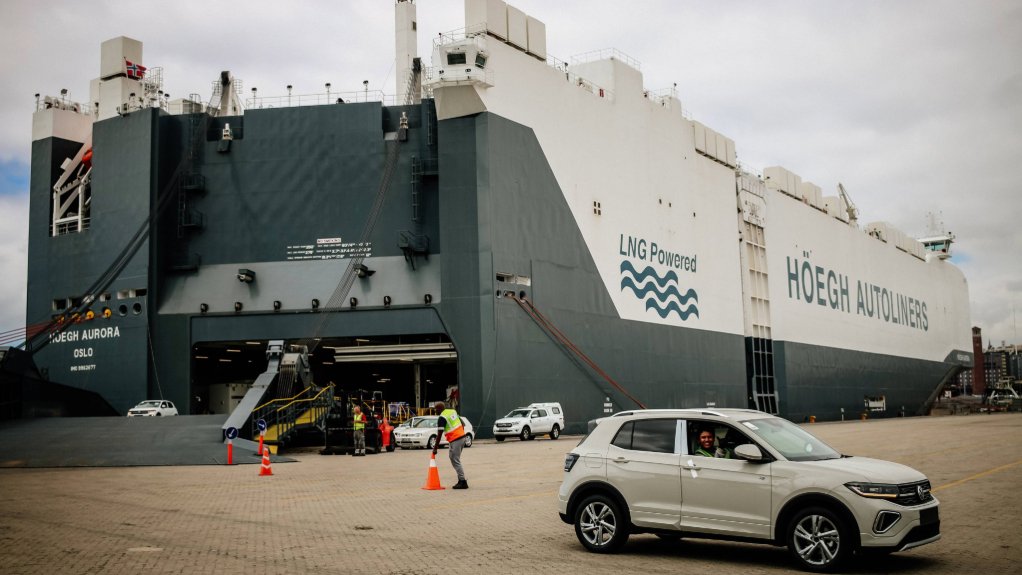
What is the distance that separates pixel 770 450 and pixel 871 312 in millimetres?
76346

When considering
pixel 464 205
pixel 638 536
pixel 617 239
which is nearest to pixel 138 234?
pixel 464 205

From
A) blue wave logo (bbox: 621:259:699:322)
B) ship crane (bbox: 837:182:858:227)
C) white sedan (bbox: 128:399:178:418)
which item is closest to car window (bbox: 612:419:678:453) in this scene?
white sedan (bbox: 128:399:178:418)

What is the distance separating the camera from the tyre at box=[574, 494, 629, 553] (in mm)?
9898

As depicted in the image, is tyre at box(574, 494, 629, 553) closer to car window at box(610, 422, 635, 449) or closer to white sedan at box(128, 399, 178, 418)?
car window at box(610, 422, 635, 449)

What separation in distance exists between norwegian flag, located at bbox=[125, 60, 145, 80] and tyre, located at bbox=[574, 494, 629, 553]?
4154 centimetres

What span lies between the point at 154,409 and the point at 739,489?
33.5m

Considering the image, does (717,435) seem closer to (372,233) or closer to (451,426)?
(451,426)

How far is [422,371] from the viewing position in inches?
1955

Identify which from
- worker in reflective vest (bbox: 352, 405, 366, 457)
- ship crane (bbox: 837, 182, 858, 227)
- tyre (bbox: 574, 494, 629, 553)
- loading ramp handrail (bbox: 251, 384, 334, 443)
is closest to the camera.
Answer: tyre (bbox: 574, 494, 629, 553)

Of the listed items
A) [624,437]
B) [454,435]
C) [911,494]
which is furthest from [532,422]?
[911,494]

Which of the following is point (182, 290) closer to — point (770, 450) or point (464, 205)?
point (464, 205)

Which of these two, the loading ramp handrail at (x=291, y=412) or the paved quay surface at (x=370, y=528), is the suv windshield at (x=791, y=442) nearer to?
the paved quay surface at (x=370, y=528)

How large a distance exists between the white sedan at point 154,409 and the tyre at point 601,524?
1226 inches

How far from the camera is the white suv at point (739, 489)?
8523mm
